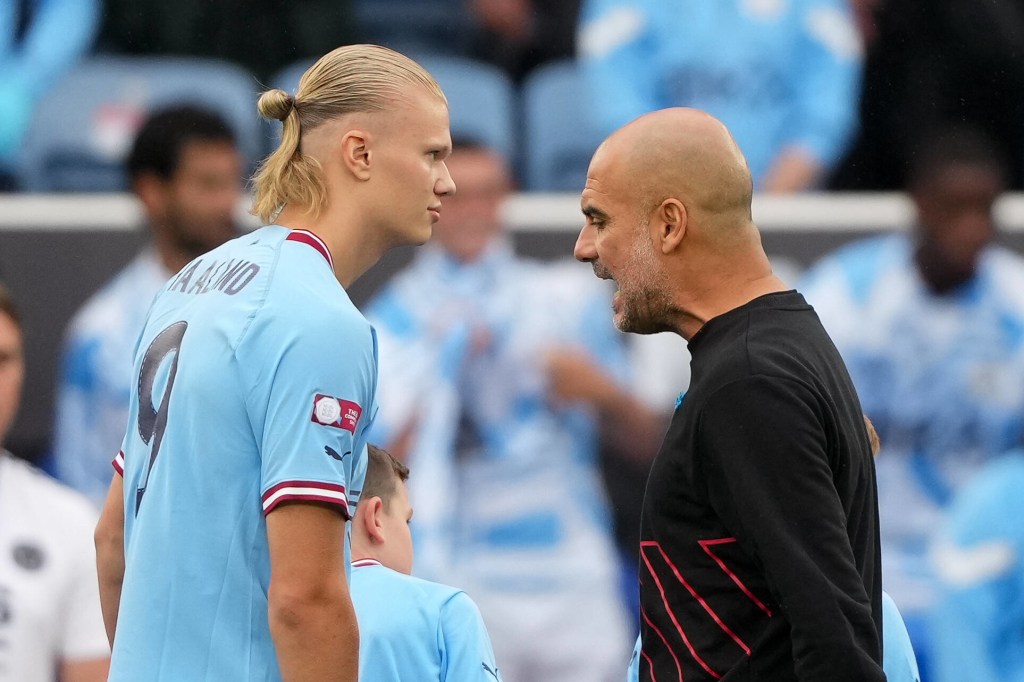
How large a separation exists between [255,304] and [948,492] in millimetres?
4235

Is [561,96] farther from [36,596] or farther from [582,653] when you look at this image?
[36,596]

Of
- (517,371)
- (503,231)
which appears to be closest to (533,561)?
(517,371)

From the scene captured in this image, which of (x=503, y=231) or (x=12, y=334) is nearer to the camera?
(x=12, y=334)

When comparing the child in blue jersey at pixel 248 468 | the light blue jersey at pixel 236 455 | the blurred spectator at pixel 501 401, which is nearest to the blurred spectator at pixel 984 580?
the blurred spectator at pixel 501 401

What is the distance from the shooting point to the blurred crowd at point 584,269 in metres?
5.43

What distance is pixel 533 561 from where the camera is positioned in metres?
5.48

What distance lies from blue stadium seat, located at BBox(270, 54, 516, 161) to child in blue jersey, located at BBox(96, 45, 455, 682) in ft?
12.0

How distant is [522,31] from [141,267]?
181 cm

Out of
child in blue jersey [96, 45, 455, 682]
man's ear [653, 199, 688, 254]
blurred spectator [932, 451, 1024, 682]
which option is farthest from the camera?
blurred spectator [932, 451, 1024, 682]

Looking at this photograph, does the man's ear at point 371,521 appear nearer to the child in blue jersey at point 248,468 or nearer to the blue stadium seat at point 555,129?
the child in blue jersey at point 248,468

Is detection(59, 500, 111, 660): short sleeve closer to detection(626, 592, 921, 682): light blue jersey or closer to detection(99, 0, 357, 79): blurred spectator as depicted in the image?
detection(626, 592, 921, 682): light blue jersey

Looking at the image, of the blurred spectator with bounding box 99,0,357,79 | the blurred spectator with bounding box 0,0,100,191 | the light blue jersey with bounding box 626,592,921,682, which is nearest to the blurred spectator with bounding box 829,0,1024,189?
the blurred spectator with bounding box 99,0,357,79

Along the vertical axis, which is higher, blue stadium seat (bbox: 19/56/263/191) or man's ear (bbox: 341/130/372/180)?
blue stadium seat (bbox: 19/56/263/191)

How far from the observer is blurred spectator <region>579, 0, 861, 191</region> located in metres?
5.59
